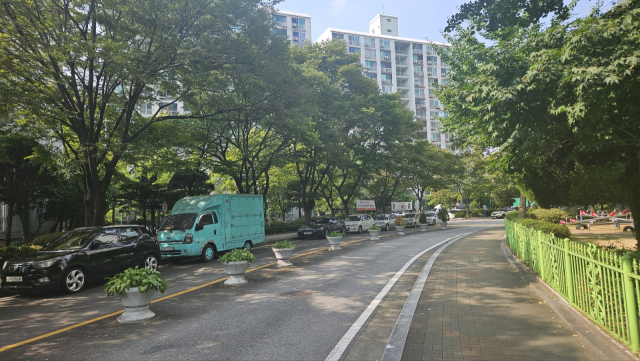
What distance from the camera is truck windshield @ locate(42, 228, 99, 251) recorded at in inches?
390

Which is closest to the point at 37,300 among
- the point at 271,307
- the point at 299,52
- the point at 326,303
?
the point at 271,307

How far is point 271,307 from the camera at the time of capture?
23.3 ft

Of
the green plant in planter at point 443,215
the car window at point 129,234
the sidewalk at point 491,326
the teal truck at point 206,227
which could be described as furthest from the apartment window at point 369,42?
the sidewalk at point 491,326

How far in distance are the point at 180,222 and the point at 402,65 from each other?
74.1 metres

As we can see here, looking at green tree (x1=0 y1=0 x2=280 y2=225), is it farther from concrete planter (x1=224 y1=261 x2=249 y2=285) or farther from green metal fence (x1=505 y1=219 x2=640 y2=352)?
green metal fence (x1=505 y1=219 x2=640 y2=352)

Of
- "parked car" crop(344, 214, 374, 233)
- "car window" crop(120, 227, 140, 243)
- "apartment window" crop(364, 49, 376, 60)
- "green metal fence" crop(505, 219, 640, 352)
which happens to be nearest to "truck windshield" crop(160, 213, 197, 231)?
"car window" crop(120, 227, 140, 243)

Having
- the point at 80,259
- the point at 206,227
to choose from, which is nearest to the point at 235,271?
the point at 80,259

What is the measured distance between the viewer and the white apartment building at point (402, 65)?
254ft

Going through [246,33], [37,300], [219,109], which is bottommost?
[37,300]

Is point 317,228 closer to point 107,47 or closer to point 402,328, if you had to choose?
point 107,47

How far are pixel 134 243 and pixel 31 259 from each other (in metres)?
2.60

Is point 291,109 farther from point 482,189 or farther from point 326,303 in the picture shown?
point 482,189

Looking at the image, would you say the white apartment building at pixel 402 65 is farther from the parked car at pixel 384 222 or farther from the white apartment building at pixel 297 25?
A: the parked car at pixel 384 222

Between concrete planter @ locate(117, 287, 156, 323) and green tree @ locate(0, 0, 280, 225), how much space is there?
8283 millimetres
